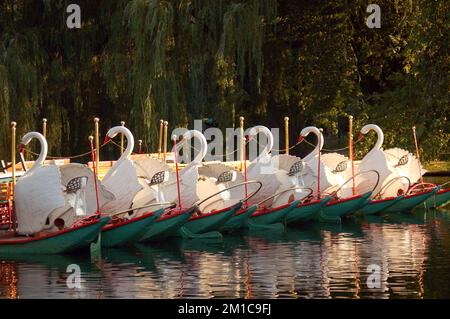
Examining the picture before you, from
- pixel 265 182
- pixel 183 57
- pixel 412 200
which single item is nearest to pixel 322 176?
pixel 265 182

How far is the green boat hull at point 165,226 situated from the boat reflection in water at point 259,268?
1.11 feet

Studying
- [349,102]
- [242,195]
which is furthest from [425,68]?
[242,195]

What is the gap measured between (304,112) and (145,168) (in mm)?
14311

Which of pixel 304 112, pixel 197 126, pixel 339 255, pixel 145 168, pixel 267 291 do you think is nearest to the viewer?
pixel 267 291

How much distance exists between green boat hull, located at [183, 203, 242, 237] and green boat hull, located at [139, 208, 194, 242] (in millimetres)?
668

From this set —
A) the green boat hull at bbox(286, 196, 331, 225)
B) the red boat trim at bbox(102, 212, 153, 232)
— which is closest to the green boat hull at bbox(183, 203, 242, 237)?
the red boat trim at bbox(102, 212, 153, 232)

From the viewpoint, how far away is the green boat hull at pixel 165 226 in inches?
1329

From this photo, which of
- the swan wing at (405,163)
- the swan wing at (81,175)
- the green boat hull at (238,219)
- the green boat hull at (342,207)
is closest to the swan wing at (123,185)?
the swan wing at (81,175)

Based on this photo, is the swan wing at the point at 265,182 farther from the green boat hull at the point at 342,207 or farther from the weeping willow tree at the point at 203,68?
the weeping willow tree at the point at 203,68

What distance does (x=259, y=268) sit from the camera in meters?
29.5

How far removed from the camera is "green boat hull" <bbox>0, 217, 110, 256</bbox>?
31.3 m

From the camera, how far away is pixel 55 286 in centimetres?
2725

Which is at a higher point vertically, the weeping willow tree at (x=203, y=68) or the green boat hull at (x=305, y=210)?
the weeping willow tree at (x=203, y=68)

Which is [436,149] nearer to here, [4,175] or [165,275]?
[4,175]
